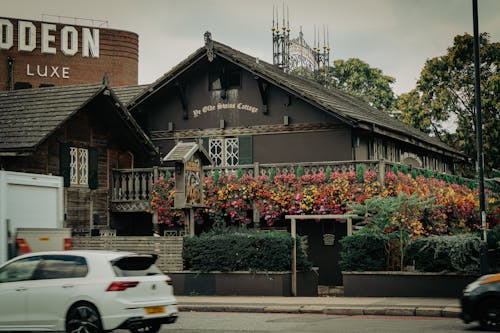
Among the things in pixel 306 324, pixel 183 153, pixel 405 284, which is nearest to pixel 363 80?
pixel 183 153

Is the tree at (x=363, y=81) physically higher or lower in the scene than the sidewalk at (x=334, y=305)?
higher

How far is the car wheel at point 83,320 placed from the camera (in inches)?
547

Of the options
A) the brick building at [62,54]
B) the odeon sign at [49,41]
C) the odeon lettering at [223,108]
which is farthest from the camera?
the odeon sign at [49,41]

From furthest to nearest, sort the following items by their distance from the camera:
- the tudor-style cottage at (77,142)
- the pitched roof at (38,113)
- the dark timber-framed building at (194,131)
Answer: the dark timber-framed building at (194,131)
the tudor-style cottage at (77,142)
the pitched roof at (38,113)

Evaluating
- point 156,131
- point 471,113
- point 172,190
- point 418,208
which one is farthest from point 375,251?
point 471,113

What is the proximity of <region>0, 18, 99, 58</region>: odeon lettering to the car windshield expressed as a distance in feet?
176

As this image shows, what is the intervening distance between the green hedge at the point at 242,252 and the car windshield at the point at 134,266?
9381mm

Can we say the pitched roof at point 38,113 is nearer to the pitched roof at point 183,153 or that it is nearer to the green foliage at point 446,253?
the pitched roof at point 183,153

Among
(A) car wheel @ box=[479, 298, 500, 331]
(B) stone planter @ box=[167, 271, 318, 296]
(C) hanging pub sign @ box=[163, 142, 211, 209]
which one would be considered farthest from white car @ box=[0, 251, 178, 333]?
(C) hanging pub sign @ box=[163, 142, 211, 209]

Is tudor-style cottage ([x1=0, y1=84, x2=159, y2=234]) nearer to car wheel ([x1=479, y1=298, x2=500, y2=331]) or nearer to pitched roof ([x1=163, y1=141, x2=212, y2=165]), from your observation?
pitched roof ([x1=163, y1=141, x2=212, y2=165])

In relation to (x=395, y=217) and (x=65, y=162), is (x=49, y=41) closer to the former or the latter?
(x=65, y=162)

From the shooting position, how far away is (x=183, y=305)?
21625 millimetres

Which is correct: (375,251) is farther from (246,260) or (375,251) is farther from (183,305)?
(183,305)

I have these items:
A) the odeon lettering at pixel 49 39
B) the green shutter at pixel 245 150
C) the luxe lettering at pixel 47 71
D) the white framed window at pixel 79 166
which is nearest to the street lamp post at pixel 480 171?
the green shutter at pixel 245 150
